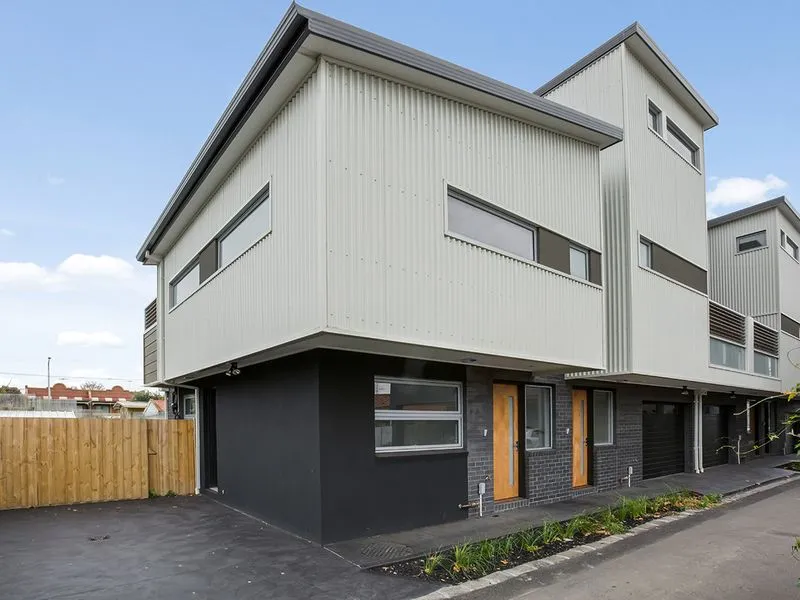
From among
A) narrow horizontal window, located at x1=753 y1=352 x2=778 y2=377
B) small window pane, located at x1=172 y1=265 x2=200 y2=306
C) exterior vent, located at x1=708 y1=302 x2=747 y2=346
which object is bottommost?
narrow horizontal window, located at x1=753 y1=352 x2=778 y2=377

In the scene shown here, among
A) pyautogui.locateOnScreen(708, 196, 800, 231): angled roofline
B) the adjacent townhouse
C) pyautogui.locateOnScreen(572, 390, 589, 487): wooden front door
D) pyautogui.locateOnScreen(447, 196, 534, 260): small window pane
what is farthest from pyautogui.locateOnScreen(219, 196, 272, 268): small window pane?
pyautogui.locateOnScreen(708, 196, 800, 231): angled roofline

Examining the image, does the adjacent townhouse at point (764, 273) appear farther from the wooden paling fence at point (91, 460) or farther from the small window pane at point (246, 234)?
the wooden paling fence at point (91, 460)

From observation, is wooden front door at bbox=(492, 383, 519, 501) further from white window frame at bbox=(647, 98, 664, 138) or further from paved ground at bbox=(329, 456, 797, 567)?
white window frame at bbox=(647, 98, 664, 138)

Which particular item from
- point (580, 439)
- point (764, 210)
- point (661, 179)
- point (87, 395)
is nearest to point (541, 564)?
point (580, 439)

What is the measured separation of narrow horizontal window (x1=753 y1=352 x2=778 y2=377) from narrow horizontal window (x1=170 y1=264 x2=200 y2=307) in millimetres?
14623

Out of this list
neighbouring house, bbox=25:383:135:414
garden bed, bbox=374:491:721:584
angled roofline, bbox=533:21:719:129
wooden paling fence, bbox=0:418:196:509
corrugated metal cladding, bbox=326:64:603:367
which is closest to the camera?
garden bed, bbox=374:491:721:584

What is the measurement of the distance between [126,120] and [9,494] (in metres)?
7.56

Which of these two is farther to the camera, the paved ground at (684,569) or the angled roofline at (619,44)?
the angled roofline at (619,44)

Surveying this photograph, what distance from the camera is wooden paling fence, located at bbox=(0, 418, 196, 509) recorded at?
10.3 meters

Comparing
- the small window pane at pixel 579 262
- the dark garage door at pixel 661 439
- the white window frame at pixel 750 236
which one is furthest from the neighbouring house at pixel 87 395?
the small window pane at pixel 579 262

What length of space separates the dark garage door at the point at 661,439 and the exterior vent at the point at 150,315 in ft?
40.7

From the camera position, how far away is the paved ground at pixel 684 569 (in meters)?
5.88

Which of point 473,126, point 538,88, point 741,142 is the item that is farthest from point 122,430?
point 741,142

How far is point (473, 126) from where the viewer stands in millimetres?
8250
